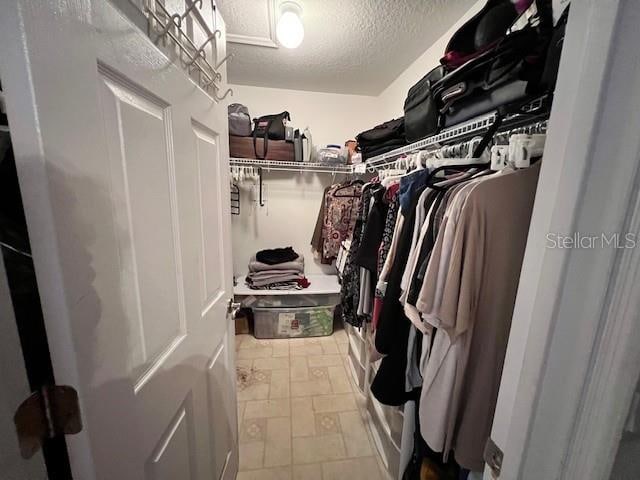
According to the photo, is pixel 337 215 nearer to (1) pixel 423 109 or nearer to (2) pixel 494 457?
(1) pixel 423 109

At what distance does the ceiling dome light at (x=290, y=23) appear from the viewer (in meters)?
1.31

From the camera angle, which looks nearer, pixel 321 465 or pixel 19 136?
pixel 19 136

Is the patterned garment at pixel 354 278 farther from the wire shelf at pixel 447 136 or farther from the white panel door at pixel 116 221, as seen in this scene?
the white panel door at pixel 116 221

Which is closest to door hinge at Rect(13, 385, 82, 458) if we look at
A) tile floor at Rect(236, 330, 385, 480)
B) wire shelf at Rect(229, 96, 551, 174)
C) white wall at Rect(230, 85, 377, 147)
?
wire shelf at Rect(229, 96, 551, 174)

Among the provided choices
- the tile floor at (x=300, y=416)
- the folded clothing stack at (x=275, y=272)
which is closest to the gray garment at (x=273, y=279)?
the folded clothing stack at (x=275, y=272)

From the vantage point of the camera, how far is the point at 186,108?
27.4 inches

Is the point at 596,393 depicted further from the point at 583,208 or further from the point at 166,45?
the point at 166,45

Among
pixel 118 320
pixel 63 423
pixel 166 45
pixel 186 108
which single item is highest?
pixel 166 45

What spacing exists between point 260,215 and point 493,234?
2.21m

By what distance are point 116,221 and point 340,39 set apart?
1.77m

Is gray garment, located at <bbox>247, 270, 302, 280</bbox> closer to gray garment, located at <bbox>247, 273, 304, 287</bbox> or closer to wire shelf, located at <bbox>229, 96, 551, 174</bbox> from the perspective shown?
gray garment, located at <bbox>247, 273, 304, 287</bbox>

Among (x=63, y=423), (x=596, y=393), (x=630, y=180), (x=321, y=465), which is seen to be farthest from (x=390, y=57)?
(x=321, y=465)

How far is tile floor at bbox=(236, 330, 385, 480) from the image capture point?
1.33 metres

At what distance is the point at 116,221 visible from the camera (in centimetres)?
45
